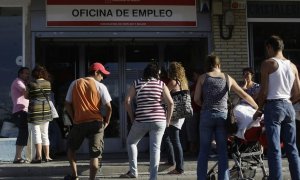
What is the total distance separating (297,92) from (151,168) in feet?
7.47

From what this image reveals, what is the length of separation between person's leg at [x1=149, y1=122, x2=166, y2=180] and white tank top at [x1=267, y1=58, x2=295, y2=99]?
5.87 ft

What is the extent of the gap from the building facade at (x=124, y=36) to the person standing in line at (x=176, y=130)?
2.28 m

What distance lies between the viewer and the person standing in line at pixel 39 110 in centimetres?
878

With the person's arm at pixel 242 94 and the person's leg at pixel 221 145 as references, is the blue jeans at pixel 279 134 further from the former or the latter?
the person's leg at pixel 221 145

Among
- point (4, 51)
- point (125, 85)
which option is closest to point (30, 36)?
point (4, 51)

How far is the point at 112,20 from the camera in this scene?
10062 millimetres

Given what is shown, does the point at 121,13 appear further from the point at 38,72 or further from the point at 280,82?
the point at 280,82

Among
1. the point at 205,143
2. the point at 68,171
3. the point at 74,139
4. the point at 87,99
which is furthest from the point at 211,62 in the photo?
the point at 68,171

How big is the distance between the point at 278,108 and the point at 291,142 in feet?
1.44

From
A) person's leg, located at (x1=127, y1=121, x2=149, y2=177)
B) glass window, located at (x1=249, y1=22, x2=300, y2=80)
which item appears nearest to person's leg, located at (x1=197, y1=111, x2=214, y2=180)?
person's leg, located at (x1=127, y1=121, x2=149, y2=177)

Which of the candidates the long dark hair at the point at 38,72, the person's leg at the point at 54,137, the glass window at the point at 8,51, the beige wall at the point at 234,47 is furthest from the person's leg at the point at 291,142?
the glass window at the point at 8,51

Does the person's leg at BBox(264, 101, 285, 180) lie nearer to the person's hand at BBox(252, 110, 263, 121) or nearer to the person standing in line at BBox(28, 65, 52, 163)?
the person's hand at BBox(252, 110, 263, 121)

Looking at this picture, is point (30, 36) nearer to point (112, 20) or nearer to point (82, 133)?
point (112, 20)

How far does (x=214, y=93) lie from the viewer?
654cm
